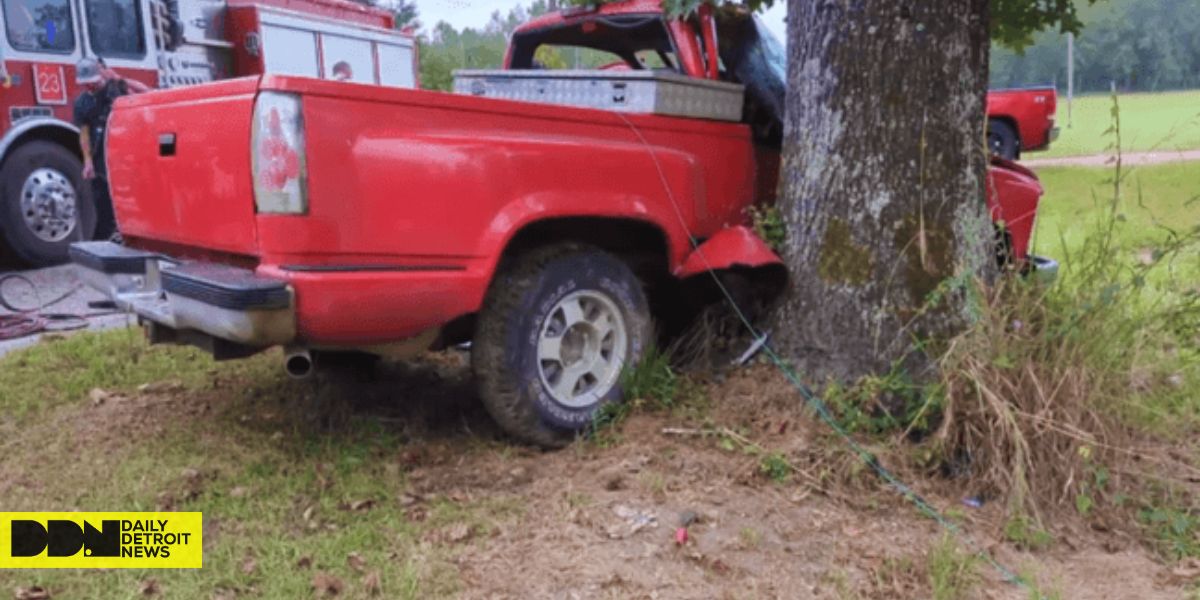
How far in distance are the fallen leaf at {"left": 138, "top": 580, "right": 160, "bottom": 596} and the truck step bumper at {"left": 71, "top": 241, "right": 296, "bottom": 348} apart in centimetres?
74

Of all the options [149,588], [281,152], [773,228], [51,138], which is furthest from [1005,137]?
[149,588]

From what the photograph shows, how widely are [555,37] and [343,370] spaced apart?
7.27 ft

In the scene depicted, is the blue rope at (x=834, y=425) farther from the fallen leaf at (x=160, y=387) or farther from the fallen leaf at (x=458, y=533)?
the fallen leaf at (x=160, y=387)

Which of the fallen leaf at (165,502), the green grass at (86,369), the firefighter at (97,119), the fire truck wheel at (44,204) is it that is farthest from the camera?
the fire truck wheel at (44,204)

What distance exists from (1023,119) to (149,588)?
1642 centimetres

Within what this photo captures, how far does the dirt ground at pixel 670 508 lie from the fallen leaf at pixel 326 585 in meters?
0.33

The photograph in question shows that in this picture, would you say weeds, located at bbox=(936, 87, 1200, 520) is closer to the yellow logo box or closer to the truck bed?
the truck bed

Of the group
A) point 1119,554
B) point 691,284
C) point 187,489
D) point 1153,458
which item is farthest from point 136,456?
point 1153,458

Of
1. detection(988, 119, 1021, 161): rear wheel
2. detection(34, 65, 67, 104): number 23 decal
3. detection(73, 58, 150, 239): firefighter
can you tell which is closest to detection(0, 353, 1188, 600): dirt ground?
detection(73, 58, 150, 239): firefighter

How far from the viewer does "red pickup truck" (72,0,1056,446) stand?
119 inches

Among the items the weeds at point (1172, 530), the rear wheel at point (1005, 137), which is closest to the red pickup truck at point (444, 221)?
the weeds at point (1172, 530)

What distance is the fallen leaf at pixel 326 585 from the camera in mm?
2740

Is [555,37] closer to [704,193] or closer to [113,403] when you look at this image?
[704,193]

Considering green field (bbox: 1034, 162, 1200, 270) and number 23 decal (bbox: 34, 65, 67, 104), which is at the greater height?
number 23 decal (bbox: 34, 65, 67, 104)
